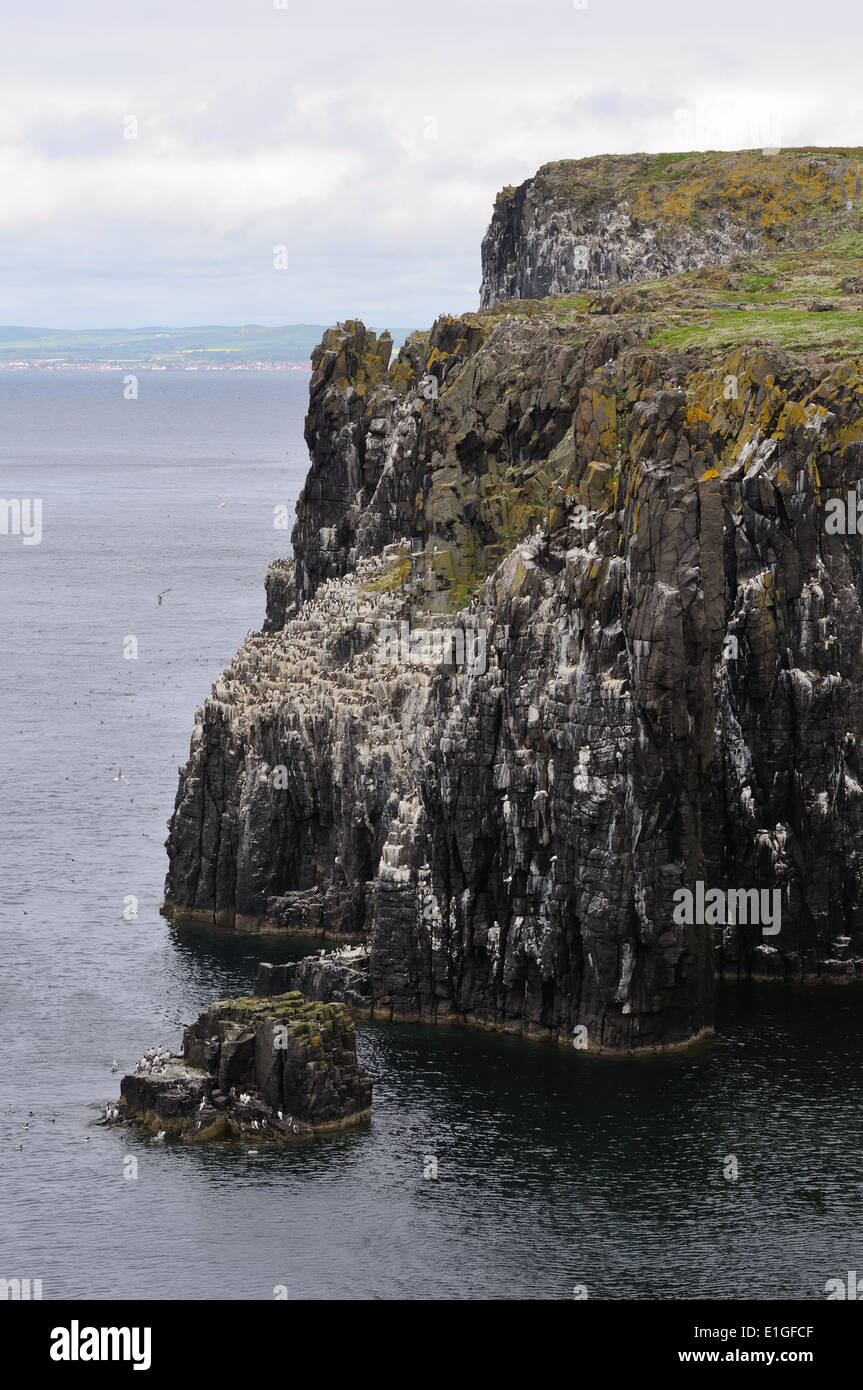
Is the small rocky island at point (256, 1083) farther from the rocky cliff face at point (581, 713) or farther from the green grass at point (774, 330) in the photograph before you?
the green grass at point (774, 330)

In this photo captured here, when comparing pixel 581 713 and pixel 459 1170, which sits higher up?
pixel 581 713

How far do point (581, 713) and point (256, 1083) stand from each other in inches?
1083

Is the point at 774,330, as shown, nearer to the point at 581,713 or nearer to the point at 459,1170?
the point at 581,713

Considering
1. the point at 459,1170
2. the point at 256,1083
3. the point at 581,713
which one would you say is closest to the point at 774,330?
the point at 581,713

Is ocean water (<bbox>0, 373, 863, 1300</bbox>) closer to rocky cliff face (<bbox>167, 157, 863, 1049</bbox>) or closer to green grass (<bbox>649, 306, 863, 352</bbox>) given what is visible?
rocky cliff face (<bbox>167, 157, 863, 1049</bbox>)

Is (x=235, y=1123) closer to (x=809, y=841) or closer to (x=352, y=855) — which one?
(x=352, y=855)

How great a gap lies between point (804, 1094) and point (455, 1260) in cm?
2764

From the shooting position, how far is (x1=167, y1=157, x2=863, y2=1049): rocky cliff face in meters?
138

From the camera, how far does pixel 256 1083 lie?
129250 millimetres

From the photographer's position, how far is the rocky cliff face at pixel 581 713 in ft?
453

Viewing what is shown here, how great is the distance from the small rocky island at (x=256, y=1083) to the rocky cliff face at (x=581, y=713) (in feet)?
55.0

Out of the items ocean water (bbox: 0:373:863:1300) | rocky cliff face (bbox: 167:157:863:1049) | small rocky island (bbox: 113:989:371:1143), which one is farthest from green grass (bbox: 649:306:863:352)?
small rocky island (bbox: 113:989:371:1143)

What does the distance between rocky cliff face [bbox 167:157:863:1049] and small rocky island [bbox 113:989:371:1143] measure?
1677cm
